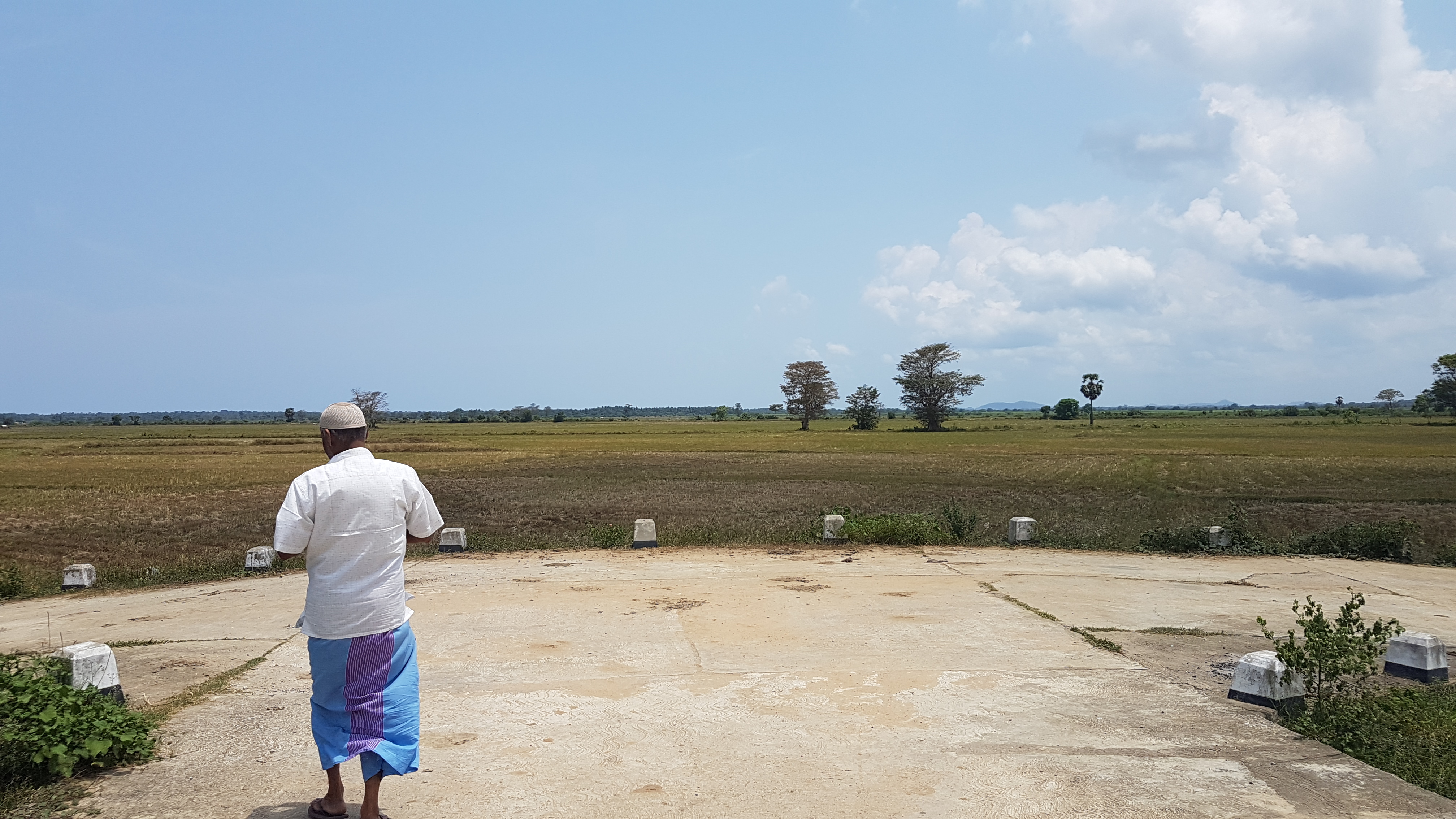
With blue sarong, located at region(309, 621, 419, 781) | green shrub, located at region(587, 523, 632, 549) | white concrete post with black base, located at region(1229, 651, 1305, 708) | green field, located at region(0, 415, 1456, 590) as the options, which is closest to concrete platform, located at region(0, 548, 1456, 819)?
white concrete post with black base, located at region(1229, 651, 1305, 708)

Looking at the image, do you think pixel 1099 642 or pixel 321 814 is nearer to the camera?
pixel 321 814

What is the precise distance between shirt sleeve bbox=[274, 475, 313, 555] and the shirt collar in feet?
0.50

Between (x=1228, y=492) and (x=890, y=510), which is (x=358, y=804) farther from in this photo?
(x=1228, y=492)

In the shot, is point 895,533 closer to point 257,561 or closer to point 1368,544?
point 1368,544

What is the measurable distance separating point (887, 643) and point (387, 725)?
3881mm

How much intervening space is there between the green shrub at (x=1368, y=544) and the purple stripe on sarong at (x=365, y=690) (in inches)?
469

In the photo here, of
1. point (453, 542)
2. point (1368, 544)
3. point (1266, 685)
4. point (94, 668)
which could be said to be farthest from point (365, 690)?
point (1368, 544)

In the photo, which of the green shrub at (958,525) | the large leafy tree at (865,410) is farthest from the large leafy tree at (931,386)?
the green shrub at (958,525)

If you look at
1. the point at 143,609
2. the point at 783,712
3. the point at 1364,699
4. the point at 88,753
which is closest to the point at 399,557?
the point at 88,753

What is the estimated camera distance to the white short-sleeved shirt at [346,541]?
10.9 feet

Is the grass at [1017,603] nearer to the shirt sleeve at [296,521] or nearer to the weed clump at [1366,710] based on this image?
the weed clump at [1366,710]

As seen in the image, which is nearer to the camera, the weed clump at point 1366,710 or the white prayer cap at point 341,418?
the white prayer cap at point 341,418

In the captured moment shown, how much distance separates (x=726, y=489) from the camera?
24078 millimetres

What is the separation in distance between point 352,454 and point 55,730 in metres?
1.98
